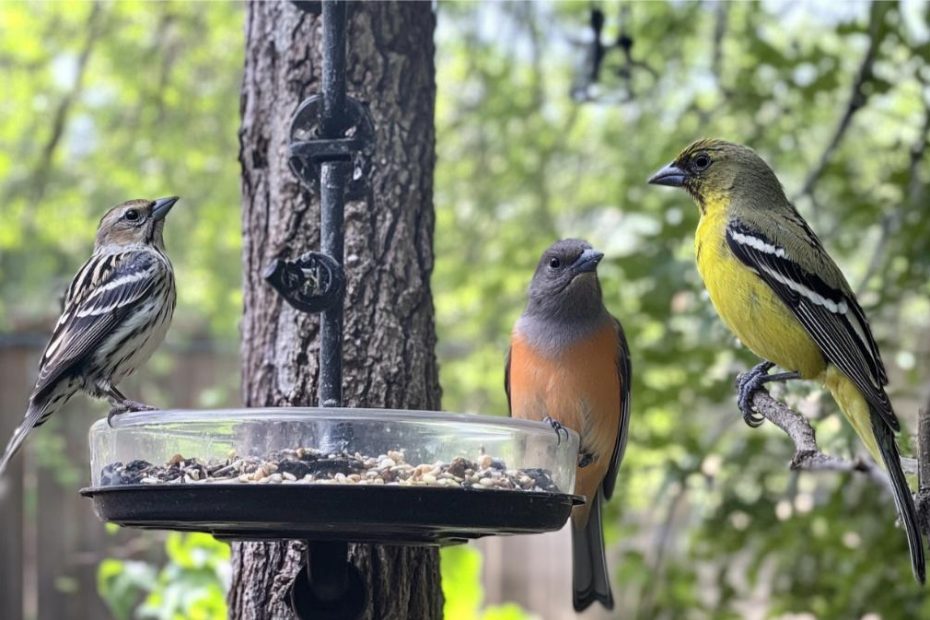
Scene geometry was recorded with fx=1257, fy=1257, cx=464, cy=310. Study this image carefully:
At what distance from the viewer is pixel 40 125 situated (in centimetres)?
1013

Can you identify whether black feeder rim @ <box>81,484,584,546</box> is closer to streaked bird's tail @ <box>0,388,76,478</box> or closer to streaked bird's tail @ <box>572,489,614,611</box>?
streaked bird's tail @ <box>0,388,76,478</box>

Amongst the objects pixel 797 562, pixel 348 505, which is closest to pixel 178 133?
pixel 797 562

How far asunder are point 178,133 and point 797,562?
5.72m

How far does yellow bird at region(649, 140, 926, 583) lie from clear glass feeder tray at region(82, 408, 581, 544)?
1.25 metres

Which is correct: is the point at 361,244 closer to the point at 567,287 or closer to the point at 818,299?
the point at 567,287

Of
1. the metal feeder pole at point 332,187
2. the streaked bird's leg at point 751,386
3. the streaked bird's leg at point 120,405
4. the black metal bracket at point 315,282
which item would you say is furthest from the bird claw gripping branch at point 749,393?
the streaked bird's leg at point 120,405

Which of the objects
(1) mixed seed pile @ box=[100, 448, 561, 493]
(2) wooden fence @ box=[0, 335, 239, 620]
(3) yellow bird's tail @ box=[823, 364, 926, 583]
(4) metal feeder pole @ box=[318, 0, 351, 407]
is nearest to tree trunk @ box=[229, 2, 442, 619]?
(4) metal feeder pole @ box=[318, 0, 351, 407]

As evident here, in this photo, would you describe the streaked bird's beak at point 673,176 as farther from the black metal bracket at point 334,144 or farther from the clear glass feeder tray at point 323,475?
the clear glass feeder tray at point 323,475

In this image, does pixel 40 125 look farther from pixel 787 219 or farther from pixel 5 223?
pixel 787 219

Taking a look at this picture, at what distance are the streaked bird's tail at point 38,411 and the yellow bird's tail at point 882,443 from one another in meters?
2.56

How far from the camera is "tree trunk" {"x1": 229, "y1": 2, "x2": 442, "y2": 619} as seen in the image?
4270 mm

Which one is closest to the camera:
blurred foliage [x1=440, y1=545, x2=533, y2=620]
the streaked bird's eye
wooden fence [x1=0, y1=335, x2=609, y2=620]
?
the streaked bird's eye

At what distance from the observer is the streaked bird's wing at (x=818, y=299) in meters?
4.12

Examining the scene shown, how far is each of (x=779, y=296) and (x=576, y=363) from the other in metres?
0.76
